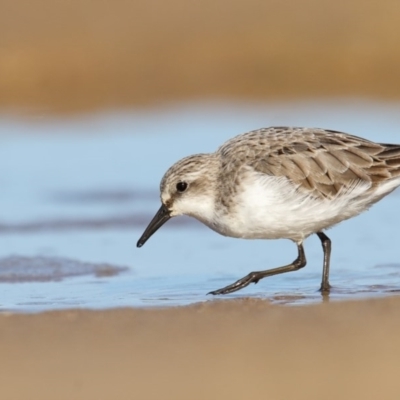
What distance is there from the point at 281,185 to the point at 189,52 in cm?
1311

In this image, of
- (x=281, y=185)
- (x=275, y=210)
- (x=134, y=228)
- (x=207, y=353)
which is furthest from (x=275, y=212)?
(x=134, y=228)

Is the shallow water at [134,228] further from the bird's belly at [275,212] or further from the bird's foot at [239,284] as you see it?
the bird's belly at [275,212]

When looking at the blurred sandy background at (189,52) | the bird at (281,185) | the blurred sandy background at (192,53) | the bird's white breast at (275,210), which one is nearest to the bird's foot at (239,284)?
the bird at (281,185)

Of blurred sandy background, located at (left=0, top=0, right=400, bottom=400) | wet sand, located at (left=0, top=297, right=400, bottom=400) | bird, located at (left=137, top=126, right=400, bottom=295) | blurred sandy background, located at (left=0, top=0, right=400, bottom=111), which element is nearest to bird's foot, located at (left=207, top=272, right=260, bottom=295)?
bird, located at (left=137, top=126, right=400, bottom=295)

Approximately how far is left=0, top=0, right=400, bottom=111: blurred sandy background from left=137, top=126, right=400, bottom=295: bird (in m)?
10.8

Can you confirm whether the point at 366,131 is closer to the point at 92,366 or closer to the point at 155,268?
the point at 155,268

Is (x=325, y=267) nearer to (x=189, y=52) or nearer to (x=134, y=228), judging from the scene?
(x=134, y=228)

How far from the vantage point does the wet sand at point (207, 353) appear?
6336 millimetres

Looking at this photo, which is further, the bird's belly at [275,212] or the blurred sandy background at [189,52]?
the blurred sandy background at [189,52]

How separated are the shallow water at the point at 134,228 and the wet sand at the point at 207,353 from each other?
751mm

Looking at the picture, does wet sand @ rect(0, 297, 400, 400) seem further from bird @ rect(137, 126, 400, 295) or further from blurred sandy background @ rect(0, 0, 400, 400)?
bird @ rect(137, 126, 400, 295)

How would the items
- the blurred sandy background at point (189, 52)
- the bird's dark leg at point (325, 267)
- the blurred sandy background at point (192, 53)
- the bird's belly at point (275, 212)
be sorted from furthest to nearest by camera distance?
the blurred sandy background at point (189, 52), the blurred sandy background at point (192, 53), the bird's dark leg at point (325, 267), the bird's belly at point (275, 212)

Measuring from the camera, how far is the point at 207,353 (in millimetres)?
7059

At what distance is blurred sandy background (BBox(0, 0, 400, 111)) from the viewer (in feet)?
69.4
